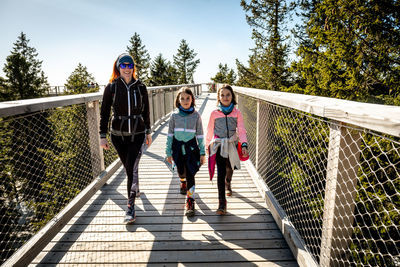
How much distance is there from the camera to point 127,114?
268cm

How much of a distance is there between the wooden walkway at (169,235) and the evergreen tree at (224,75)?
147ft

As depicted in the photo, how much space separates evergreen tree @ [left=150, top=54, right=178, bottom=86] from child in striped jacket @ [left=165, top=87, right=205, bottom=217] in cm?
5199

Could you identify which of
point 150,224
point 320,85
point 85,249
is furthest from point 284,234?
point 320,85

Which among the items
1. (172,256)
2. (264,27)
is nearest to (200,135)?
(172,256)

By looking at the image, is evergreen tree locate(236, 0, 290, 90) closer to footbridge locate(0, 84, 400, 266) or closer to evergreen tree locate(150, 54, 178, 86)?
footbridge locate(0, 84, 400, 266)

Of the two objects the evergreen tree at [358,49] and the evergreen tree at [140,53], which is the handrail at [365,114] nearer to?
the evergreen tree at [358,49]

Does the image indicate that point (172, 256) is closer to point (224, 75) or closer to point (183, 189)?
point (183, 189)

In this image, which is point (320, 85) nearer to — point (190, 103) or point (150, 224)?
point (190, 103)

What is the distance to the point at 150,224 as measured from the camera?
268 cm

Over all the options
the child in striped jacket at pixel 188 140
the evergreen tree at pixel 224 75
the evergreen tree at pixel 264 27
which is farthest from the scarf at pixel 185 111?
the evergreen tree at pixel 224 75

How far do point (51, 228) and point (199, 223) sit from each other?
1.45 m

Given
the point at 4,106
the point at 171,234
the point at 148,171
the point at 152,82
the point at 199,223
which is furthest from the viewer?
the point at 152,82

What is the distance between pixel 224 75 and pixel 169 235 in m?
51.7

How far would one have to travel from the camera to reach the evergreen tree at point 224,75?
48.5 meters
